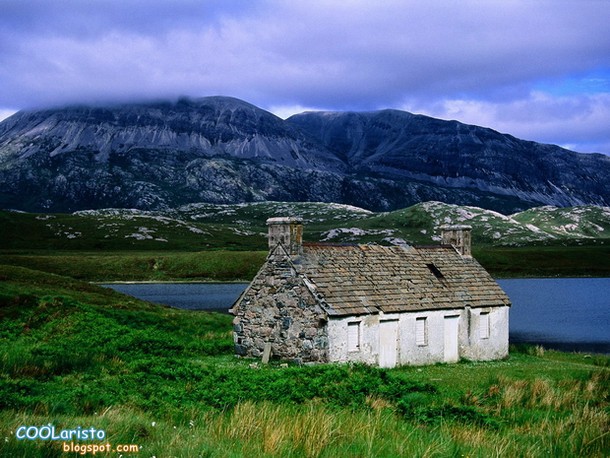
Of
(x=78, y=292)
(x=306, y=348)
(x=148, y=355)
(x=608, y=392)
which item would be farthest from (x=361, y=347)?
(x=78, y=292)

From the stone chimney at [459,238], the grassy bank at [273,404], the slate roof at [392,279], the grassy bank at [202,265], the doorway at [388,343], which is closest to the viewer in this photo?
the grassy bank at [273,404]

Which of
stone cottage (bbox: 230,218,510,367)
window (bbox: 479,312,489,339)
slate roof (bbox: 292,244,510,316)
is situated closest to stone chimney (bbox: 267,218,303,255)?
stone cottage (bbox: 230,218,510,367)

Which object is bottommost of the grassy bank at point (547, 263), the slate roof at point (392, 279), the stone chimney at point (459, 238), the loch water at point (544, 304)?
the loch water at point (544, 304)

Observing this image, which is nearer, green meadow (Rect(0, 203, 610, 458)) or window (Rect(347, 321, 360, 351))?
green meadow (Rect(0, 203, 610, 458))

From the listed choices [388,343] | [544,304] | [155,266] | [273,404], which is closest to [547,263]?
[544,304]

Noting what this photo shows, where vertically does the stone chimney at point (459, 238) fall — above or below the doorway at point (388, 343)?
above

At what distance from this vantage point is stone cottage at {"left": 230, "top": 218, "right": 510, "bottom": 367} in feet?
103

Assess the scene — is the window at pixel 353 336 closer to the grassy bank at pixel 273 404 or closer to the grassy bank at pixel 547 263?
the grassy bank at pixel 273 404

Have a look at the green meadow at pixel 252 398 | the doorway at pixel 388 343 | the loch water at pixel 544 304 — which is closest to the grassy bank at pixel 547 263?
the loch water at pixel 544 304

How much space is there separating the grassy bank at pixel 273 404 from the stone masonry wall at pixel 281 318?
1.90m

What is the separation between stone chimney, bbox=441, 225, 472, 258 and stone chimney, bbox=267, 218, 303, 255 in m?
13.6

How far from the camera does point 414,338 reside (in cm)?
3472

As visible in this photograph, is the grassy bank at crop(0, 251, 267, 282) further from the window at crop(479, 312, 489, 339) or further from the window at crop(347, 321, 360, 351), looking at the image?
the window at crop(347, 321, 360, 351)

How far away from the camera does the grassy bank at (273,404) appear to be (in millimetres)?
9930
